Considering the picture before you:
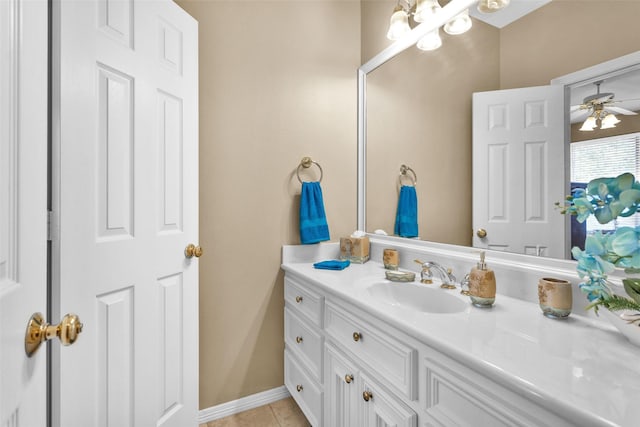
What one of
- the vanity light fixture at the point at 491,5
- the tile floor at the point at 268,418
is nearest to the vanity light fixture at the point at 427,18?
the vanity light fixture at the point at 491,5

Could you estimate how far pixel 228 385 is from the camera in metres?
1.63

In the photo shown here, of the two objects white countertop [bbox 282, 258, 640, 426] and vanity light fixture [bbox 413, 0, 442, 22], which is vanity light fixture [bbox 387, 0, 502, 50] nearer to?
vanity light fixture [bbox 413, 0, 442, 22]

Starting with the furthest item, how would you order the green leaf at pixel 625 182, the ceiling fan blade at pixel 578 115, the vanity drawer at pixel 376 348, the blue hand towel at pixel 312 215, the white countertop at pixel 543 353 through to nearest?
the blue hand towel at pixel 312 215
the ceiling fan blade at pixel 578 115
the vanity drawer at pixel 376 348
the green leaf at pixel 625 182
the white countertop at pixel 543 353

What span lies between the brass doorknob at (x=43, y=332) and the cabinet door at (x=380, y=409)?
0.83 metres

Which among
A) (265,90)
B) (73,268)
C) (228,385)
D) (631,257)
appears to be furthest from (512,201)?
(228,385)

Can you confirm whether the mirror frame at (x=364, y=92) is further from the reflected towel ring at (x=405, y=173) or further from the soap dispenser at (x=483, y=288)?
the soap dispenser at (x=483, y=288)

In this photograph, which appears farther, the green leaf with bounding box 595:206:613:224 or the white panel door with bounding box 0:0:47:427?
the green leaf with bounding box 595:206:613:224

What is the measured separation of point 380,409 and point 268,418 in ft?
2.97

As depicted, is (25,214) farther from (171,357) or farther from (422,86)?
(422,86)

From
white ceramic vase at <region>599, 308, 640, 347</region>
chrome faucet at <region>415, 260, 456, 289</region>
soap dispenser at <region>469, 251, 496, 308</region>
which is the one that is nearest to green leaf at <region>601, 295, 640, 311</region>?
white ceramic vase at <region>599, 308, 640, 347</region>

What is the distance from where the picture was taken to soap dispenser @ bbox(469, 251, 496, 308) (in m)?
1.00

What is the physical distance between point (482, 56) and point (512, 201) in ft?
2.05

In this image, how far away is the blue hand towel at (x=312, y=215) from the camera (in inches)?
68.6

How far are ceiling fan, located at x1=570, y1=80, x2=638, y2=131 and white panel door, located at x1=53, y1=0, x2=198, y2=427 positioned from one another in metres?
1.44
